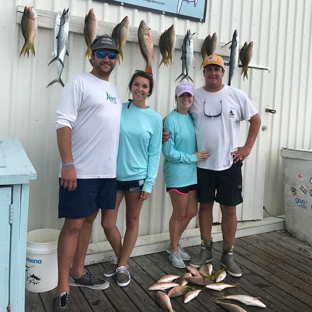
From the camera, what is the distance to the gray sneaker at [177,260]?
3.43m

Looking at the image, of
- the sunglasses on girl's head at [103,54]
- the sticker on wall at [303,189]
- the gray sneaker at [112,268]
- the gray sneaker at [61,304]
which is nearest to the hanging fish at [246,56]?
the sticker on wall at [303,189]

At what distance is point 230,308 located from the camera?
8.82 ft

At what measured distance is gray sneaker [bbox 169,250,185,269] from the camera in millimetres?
3434

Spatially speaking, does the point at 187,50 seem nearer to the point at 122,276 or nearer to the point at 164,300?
the point at 122,276

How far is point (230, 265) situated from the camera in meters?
3.37

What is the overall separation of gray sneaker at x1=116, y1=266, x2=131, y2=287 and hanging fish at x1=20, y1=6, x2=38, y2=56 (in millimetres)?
2167

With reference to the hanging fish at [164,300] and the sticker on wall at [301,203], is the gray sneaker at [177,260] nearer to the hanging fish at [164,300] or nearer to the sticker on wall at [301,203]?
the hanging fish at [164,300]

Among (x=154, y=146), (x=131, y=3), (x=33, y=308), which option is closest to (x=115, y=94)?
(x=154, y=146)

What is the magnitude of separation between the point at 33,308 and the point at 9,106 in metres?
1.81

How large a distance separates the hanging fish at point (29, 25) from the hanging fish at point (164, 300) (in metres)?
2.43

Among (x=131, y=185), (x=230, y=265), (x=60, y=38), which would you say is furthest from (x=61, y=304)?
(x=60, y=38)

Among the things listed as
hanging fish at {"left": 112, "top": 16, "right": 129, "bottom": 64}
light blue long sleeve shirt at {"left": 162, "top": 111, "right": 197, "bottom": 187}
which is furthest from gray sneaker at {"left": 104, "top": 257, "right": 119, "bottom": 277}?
hanging fish at {"left": 112, "top": 16, "right": 129, "bottom": 64}

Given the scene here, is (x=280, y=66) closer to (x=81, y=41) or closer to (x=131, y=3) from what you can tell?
(x=131, y=3)

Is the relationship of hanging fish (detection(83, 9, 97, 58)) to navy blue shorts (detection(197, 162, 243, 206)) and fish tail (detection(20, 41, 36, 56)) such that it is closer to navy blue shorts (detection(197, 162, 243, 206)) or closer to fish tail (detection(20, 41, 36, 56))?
fish tail (detection(20, 41, 36, 56))
